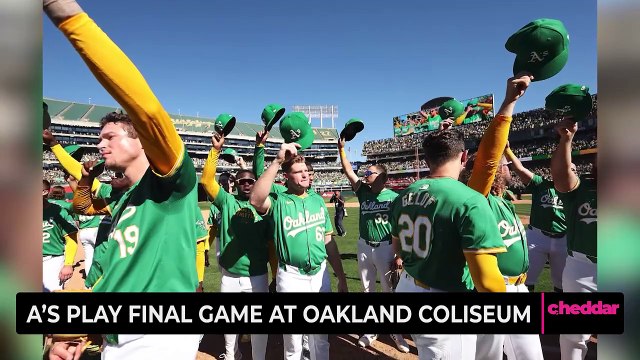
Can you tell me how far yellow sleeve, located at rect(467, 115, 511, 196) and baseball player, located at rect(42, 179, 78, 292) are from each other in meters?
6.19

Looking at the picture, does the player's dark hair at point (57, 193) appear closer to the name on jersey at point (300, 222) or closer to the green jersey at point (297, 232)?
the green jersey at point (297, 232)

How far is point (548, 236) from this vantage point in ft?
17.3

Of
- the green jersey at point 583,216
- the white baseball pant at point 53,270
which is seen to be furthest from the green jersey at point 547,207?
the white baseball pant at point 53,270

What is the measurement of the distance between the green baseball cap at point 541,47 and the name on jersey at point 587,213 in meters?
2.07

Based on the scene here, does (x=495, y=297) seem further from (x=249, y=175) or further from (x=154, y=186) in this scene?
(x=249, y=175)

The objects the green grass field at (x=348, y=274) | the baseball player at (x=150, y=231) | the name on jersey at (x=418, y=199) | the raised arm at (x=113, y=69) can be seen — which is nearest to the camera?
the raised arm at (x=113, y=69)

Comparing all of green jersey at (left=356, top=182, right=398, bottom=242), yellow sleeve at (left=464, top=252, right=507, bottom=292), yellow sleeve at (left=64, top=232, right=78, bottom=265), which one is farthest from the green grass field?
yellow sleeve at (left=464, top=252, right=507, bottom=292)

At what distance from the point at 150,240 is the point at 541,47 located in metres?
2.37

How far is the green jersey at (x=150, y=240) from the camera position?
62.1 inches

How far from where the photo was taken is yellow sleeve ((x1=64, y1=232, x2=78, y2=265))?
529 cm

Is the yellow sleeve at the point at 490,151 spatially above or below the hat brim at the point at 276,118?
below

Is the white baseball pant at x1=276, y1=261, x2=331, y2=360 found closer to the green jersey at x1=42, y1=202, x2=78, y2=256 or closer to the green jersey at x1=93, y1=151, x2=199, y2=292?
the green jersey at x1=93, y1=151, x2=199, y2=292

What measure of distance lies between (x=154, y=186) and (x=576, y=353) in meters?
4.22

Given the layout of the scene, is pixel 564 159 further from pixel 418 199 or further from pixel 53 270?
pixel 53 270
